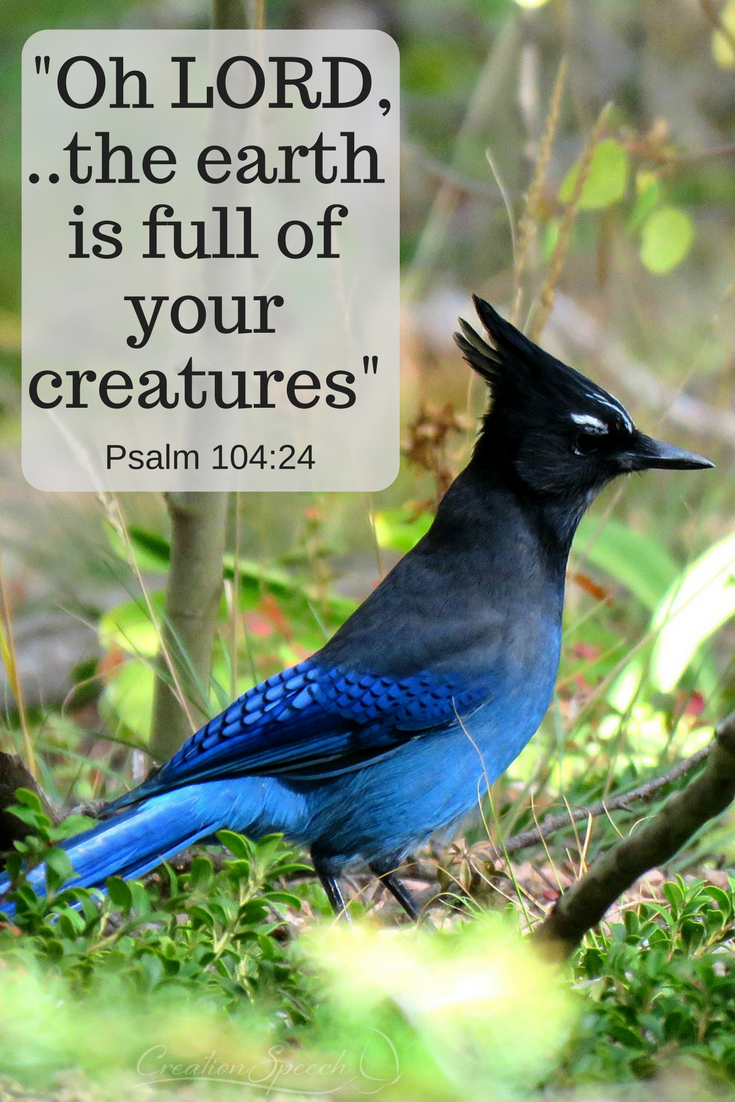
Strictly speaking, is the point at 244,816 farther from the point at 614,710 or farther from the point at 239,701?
the point at 614,710

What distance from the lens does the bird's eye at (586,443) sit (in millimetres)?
2424

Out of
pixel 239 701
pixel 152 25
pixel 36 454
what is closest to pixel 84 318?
pixel 36 454

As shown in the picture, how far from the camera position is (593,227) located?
21.5 ft

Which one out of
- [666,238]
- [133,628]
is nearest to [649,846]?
[133,628]

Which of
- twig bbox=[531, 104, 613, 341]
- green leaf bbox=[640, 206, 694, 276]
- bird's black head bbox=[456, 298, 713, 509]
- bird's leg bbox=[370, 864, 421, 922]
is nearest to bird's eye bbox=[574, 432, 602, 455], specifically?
bird's black head bbox=[456, 298, 713, 509]

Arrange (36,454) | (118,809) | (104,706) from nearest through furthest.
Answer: (118,809) → (104,706) → (36,454)

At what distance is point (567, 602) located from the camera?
3.86 m

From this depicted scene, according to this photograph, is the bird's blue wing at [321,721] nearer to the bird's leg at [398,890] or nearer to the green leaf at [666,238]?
the bird's leg at [398,890]

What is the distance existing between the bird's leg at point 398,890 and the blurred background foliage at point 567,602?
72mm

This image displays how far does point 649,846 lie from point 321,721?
99 centimetres

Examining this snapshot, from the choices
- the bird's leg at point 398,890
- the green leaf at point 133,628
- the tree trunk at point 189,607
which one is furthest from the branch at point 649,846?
the green leaf at point 133,628

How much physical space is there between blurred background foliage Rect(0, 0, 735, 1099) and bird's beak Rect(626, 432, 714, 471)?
0.33 m

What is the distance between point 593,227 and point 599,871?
5676mm

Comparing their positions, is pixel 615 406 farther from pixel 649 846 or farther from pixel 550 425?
pixel 649 846
